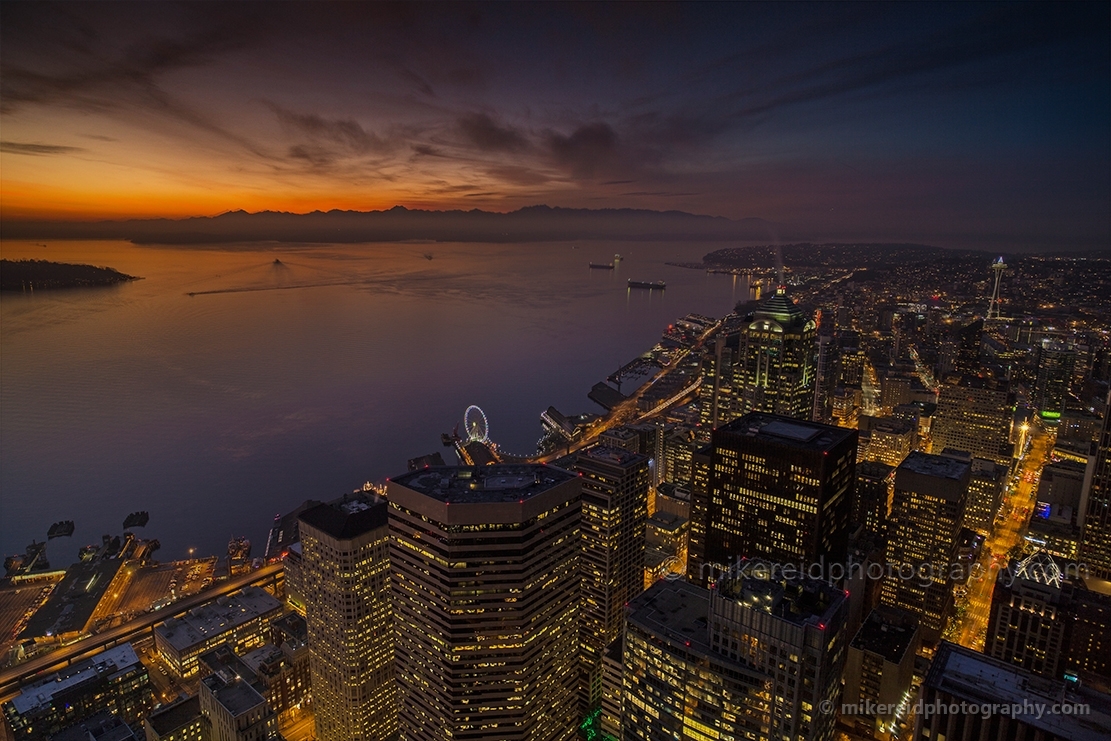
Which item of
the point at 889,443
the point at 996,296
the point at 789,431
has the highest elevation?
the point at 996,296

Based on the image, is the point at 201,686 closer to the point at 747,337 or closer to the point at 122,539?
the point at 122,539

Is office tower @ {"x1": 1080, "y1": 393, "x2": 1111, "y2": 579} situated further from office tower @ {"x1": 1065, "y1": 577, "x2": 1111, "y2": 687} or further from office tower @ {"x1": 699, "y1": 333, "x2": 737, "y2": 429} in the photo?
office tower @ {"x1": 699, "y1": 333, "x2": 737, "y2": 429}

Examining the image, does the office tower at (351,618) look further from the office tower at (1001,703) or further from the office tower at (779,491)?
the office tower at (1001,703)

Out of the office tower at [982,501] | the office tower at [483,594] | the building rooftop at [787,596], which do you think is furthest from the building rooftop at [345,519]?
the office tower at [982,501]

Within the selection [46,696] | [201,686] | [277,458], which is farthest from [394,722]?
[277,458]

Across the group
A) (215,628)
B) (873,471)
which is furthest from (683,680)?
(873,471)

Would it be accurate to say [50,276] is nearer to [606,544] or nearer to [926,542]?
[606,544]
